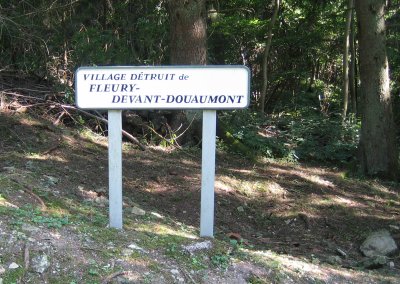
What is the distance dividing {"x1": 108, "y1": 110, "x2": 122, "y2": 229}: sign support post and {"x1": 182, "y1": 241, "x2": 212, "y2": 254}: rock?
2.38 feet

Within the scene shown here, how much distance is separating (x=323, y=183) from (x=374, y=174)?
1.83 metres

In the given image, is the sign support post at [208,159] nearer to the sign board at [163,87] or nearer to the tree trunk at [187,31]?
the sign board at [163,87]

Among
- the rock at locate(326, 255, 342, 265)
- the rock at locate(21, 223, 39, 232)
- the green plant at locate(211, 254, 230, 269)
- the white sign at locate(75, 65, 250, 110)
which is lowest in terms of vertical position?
the rock at locate(326, 255, 342, 265)

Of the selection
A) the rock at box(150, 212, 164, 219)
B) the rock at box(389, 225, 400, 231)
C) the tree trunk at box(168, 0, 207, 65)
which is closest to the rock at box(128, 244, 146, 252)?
the rock at box(150, 212, 164, 219)

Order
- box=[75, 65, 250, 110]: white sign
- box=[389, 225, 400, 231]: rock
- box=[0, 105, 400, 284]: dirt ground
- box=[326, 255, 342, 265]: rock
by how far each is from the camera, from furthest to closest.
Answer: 1. box=[389, 225, 400, 231]: rock
2. box=[326, 255, 342, 265]: rock
3. box=[75, 65, 250, 110]: white sign
4. box=[0, 105, 400, 284]: dirt ground

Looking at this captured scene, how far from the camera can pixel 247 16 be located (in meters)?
17.8

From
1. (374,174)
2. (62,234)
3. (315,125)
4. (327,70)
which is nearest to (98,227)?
(62,234)

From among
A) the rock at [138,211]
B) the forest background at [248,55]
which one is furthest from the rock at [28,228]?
the forest background at [248,55]

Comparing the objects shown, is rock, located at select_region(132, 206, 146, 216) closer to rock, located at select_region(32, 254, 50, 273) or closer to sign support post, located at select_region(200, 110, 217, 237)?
sign support post, located at select_region(200, 110, 217, 237)

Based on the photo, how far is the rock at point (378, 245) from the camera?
6109 millimetres

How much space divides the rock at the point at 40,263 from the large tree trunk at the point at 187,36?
264 inches

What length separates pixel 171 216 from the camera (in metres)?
6.29

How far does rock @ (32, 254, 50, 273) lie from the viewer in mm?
3393

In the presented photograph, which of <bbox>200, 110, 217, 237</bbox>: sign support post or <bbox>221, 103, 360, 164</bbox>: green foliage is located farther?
<bbox>221, 103, 360, 164</bbox>: green foliage
